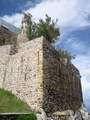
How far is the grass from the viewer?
19.2 m

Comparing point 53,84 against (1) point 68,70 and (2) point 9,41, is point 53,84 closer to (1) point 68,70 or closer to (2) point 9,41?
(1) point 68,70

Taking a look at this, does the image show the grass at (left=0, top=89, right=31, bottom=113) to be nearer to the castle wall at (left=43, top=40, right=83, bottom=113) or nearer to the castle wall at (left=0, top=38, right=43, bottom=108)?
the castle wall at (left=0, top=38, right=43, bottom=108)

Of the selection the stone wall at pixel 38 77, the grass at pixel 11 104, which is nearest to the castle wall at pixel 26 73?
the stone wall at pixel 38 77

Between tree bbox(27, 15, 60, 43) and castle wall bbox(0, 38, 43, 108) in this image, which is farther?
tree bbox(27, 15, 60, 43)

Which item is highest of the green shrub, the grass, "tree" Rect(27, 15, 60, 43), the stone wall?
"tree" Rect(27, 15, 60, 43)

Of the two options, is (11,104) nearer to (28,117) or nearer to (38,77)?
(28,117)

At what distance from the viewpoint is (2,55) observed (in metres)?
26.0

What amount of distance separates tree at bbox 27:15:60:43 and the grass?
10322mm

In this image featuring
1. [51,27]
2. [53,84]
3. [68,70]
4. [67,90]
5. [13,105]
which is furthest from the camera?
[51,27]

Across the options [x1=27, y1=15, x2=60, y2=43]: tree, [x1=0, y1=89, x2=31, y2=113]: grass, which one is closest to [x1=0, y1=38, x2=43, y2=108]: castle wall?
[x1=0, y1=89, x2=31, y2=113]: grass

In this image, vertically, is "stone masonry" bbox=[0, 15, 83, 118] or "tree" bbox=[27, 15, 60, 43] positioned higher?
"tree" bbox=[27, 15, 60, 43]

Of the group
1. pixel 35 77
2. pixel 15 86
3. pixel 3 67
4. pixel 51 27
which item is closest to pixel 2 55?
pixel 3 67

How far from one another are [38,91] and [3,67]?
6229 millimetres

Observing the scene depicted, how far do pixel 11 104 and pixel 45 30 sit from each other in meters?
12.7
